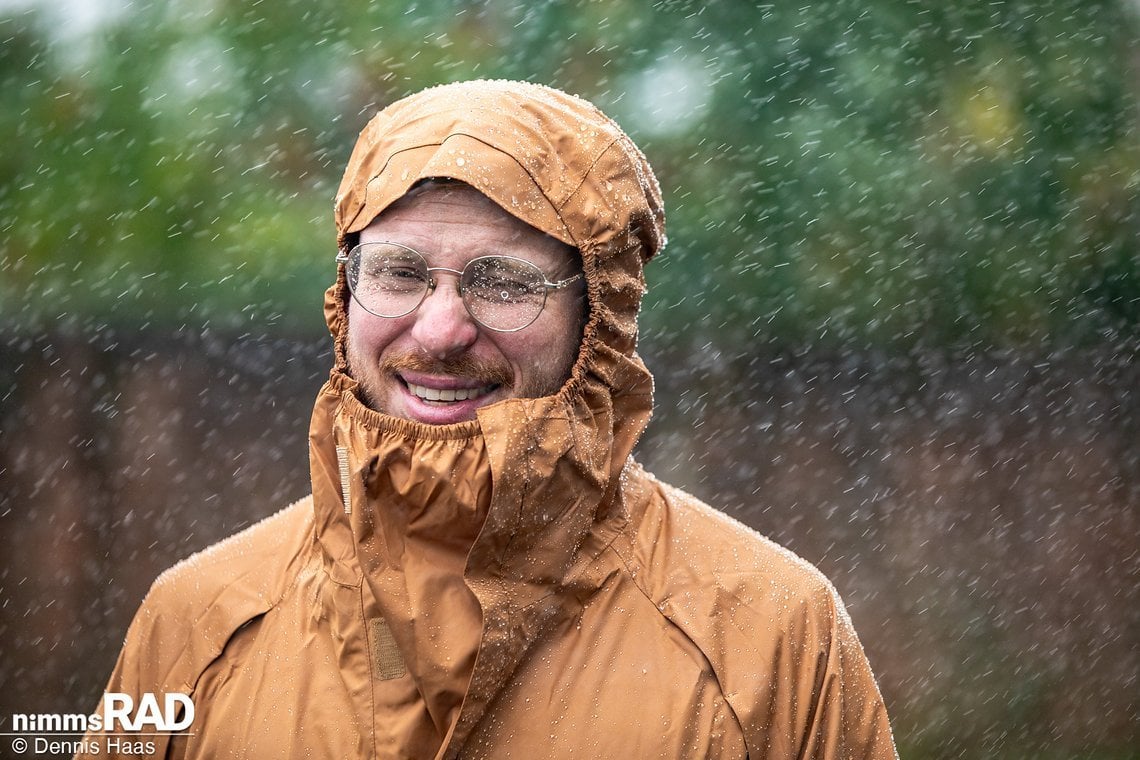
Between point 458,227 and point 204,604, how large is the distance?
3.54ft

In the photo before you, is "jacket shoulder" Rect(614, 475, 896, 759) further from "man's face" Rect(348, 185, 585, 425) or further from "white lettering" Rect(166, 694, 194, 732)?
"white lettering" Rect(166, 694, 194, 732)

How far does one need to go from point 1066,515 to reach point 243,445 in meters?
4.52

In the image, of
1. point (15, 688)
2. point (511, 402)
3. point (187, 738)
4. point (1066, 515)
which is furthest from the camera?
point (1066, 515)

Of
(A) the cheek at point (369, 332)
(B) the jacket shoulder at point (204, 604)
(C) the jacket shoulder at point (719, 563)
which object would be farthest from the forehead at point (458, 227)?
(B) the jacket shoulder at point (204, 604)

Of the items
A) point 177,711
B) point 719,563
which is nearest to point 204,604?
point 177,711

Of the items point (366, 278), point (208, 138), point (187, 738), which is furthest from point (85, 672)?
point (366, 278)

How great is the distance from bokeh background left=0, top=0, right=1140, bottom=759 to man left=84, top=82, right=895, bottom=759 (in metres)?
3.74

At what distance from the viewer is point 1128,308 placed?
6625mm

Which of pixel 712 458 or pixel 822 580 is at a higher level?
Result: pixel 822 580

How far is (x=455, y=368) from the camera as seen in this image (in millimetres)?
2506

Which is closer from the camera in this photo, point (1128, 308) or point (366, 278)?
point (366, 278)

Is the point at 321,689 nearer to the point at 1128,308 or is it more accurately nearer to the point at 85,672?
the point at 85,672

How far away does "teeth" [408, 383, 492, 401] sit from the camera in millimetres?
2516

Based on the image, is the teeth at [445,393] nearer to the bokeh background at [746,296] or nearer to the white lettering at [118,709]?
the white lettering at [118,709]
